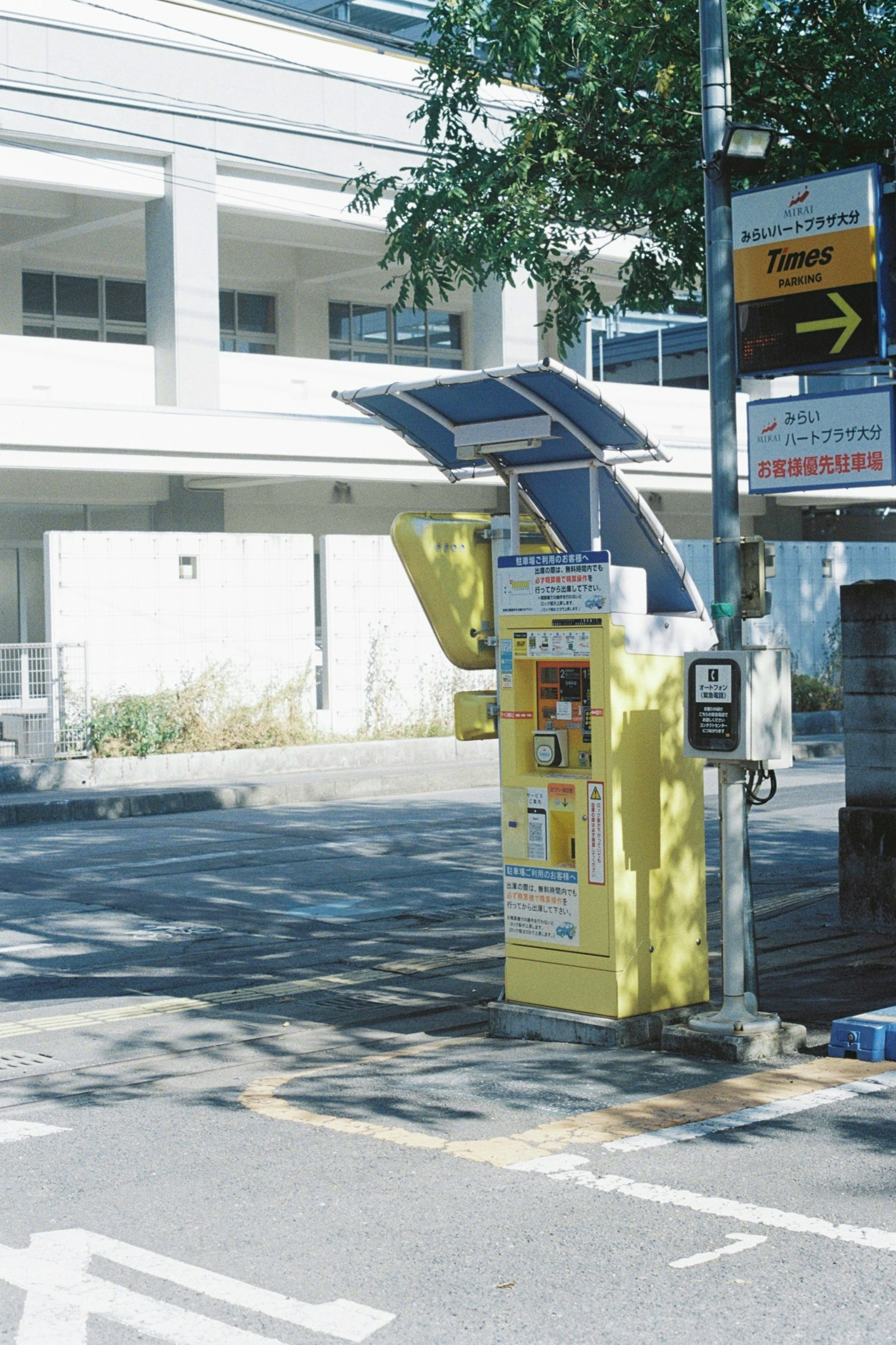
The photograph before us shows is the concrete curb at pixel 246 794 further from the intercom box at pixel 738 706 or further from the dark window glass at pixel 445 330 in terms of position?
the dark window glass at pixel 445 330

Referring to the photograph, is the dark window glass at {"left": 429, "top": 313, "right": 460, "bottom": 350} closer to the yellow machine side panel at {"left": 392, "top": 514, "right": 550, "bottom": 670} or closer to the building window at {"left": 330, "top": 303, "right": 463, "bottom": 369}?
the building window at {"left": 330, "top": 303, "right": 463, "bottom": 369}

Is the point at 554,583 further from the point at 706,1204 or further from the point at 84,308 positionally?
the point at 84,308

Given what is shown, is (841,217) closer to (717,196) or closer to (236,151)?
(717,196)

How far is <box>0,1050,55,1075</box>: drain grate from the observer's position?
7.39 metres

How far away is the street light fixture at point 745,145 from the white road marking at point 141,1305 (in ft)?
17.0

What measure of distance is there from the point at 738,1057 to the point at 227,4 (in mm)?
22936

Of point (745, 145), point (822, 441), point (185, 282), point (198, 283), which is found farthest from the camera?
point (198, 283)

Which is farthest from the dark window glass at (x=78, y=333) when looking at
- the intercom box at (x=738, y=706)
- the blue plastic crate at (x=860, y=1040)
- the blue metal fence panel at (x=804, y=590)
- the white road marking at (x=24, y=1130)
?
the blue plastic crate at (x=860, y=1040)

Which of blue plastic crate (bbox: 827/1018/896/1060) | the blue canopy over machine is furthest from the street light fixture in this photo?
blue plastic crate (bbox: 827/1018/896/1060)

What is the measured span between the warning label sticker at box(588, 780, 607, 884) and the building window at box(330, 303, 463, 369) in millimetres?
23500

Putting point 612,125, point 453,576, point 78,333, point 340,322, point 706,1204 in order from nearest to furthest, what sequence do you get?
point 706,1204
point 453,576
point 612,125
point 78,333
point 340,322

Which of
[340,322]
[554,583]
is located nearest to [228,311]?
[340,322]

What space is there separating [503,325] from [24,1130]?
22.6 m

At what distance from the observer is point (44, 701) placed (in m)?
19.3
